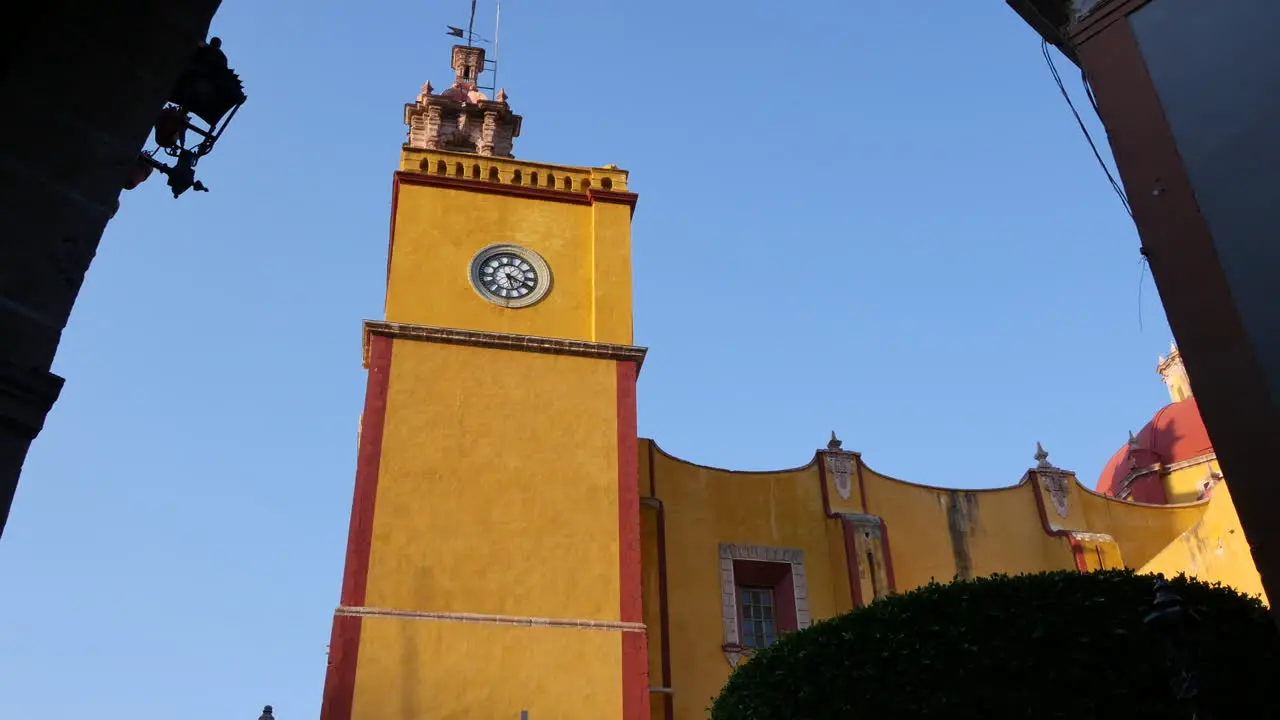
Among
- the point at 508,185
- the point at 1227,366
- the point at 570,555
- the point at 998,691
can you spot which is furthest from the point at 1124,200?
the point at 508,185

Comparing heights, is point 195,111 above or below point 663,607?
below

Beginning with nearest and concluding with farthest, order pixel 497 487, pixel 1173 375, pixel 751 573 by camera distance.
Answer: pixel 497 487 < pixel 751 573 < pixel 1173 375

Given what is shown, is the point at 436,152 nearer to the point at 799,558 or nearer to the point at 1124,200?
the point at 799,558

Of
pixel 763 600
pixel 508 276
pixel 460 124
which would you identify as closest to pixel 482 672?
pixel 763 600

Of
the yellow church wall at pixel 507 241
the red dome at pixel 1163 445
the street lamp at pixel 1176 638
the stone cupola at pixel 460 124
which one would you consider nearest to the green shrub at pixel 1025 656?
the street lamp at pixel 1176 638

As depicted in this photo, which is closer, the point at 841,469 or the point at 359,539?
the point at 359,539

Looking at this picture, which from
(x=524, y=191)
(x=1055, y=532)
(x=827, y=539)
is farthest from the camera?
(x=1055, y=532)

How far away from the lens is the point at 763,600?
1955 cm

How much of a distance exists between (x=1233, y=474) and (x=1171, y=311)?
3.81 feet

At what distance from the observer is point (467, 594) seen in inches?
630

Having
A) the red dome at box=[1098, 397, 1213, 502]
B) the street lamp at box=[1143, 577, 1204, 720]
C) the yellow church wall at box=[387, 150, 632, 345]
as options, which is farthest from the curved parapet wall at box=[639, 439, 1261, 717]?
the red dome at box=[1098, 397, 1213, 502]

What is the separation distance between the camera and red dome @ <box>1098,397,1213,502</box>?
33500 millimetres

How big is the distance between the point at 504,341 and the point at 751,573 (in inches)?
223

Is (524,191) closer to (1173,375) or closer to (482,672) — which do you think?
(482,672)
